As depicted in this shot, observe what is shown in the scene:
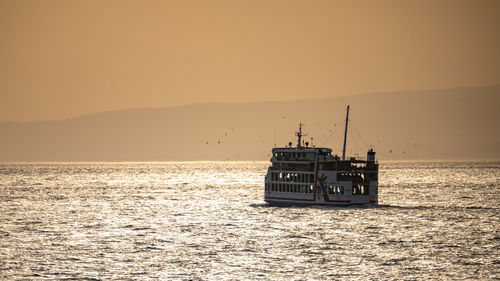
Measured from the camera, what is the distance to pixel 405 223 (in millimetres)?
87375

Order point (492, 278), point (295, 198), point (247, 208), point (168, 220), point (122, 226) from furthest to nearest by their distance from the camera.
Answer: point (247, 208)
point (295, 198)
point (168, 220)
point (122, 226)
point (492, 278)

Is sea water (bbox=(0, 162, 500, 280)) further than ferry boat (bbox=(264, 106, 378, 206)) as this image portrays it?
No

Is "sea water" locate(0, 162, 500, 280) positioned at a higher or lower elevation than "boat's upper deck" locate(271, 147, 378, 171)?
lower

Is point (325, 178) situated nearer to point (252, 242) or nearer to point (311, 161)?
point (311, 161)

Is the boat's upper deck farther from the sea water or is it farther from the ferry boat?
the sea water

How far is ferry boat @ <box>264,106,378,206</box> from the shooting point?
9606 centimetres

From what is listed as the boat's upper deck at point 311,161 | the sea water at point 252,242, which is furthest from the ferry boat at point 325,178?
the sea water at point 252,242

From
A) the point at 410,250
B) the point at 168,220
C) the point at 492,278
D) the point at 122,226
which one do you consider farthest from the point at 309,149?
the point at 492,278

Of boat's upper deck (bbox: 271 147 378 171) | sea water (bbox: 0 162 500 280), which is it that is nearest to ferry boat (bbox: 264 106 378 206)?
boat's upper deck (bbox: 271 147 378 171)

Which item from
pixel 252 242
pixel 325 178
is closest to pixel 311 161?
pixel 325 178

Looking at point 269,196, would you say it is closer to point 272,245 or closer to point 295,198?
point 295,198

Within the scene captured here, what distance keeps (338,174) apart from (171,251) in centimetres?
3647

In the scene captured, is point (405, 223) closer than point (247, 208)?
Yes

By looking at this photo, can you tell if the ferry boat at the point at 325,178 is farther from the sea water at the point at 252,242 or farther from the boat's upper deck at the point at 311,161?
the sea water at the point at 252,242
